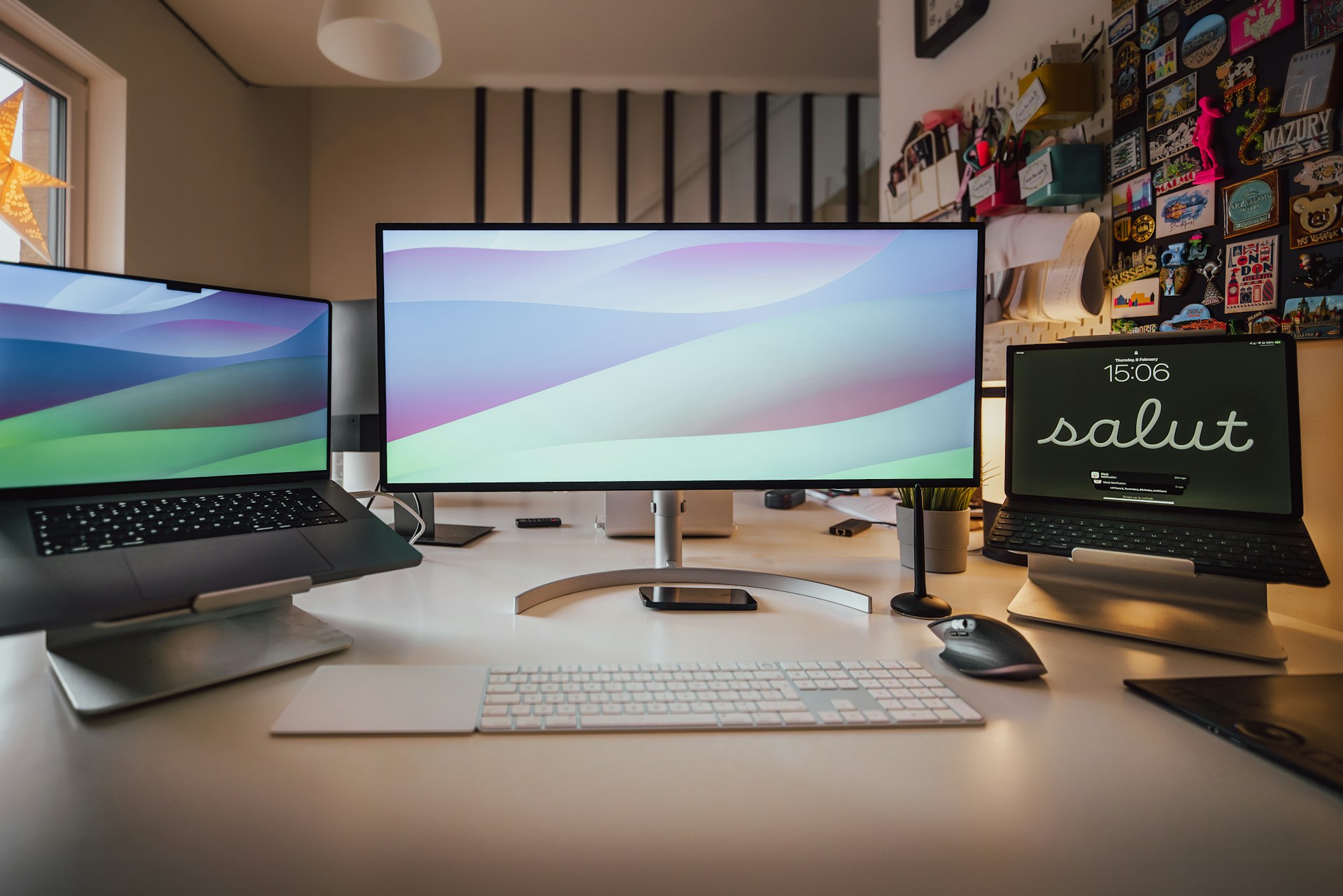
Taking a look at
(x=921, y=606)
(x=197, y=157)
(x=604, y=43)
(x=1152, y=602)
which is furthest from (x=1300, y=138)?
(x=197, y=157)

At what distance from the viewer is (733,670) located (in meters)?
0.58

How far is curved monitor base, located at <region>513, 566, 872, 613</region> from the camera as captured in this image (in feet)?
2.76

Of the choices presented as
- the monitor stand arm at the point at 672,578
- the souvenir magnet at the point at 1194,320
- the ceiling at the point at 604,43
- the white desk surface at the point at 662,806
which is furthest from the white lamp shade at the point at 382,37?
the souvenir magnet at the point at 1194,320

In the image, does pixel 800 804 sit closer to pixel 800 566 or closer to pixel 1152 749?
pixel 1152 749

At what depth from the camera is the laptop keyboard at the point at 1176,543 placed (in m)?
0.67

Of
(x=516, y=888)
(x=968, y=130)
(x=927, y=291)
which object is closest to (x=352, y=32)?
(x=968, y=130)

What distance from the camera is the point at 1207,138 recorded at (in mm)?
1097

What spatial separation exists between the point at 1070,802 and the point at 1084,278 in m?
1.24

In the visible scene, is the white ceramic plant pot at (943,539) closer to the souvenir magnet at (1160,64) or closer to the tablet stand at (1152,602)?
the tablet stand at (1152,602)

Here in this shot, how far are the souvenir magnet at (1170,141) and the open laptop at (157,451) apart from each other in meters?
1.44

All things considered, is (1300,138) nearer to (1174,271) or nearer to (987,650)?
(1174,271)

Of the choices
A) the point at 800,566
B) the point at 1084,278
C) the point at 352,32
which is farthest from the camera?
the point at 352,32

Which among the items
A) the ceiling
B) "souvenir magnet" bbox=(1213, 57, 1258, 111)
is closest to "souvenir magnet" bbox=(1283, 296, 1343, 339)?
"souvenir magnet" bbox=(1213, 57, 1258, 111)

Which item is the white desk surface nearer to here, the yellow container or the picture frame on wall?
the yellow container
